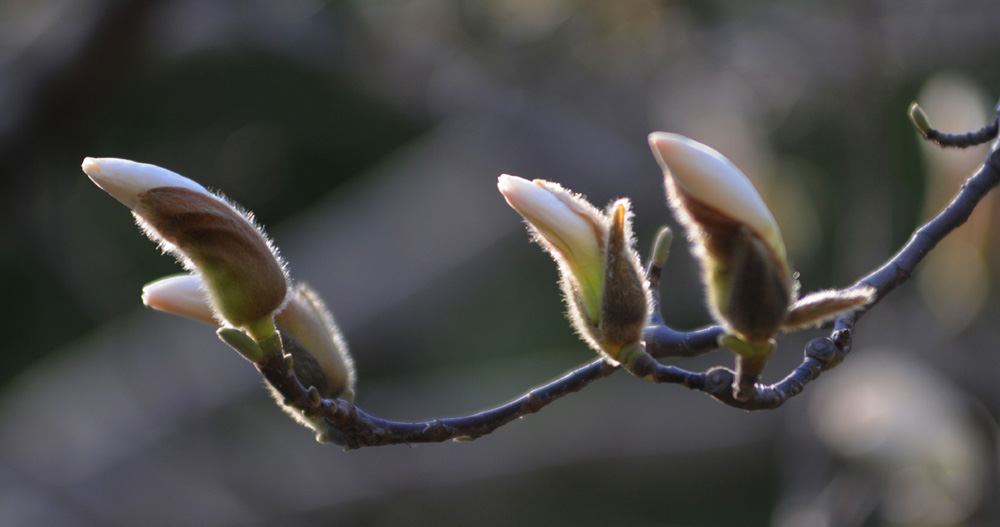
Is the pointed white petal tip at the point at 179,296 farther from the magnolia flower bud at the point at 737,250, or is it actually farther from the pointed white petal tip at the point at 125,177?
the magnolia flower bud at the point at 737,250

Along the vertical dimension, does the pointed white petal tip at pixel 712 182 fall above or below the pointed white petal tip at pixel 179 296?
below

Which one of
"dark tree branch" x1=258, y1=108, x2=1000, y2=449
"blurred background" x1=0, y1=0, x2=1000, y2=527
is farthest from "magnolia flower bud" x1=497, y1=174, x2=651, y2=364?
"blurred background" x1=0, y1=0, x2=1000, y2=527

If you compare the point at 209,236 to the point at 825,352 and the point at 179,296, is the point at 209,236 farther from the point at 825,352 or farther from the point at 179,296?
the point at 825,352

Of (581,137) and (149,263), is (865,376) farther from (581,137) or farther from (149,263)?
(149,263)

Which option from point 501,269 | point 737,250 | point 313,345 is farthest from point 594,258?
point 501,269

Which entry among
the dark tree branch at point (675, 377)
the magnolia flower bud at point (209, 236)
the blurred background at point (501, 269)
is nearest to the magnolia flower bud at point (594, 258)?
the dark tree branch at point (675, 377)

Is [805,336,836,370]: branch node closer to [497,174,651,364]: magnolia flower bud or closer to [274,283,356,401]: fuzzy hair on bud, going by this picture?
[497,174,651,364]: magnolia flower bud
